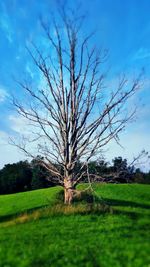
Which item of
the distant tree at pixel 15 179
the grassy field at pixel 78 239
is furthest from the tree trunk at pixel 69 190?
the distant tree at pixel 15 179

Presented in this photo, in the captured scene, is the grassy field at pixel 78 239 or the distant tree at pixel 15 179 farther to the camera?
the distant tree at pixel 15 179

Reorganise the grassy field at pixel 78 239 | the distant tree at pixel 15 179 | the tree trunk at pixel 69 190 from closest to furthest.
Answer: the grassy field at pixel 78 239 → the tree trunk at pixel 69 190 → the distant tree at pixel 15 179

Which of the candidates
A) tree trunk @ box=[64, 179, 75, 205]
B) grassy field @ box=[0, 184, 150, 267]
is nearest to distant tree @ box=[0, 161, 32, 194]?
tree trunk @ box=[64, 179, 75, 205]

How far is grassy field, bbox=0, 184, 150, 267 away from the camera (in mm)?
11406

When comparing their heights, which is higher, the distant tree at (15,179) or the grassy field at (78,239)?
the distant tree at (15,179)

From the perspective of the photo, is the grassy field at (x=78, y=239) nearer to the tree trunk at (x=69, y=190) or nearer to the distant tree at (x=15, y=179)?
the tree trunk at (x=69, y=190)

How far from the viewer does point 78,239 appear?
46.0 feet

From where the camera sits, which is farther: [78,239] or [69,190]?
[69,190]

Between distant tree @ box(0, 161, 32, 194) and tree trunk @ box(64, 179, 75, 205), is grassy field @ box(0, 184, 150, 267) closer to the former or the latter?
A: tree trunk @ box(64, 179, 75, 205)

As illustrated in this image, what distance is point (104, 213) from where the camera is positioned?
19875 millimetres

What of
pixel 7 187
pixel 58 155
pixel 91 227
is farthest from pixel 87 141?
pixel 7 187

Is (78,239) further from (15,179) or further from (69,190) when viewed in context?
(15,179)

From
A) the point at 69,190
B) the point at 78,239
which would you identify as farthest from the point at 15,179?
the point at 78,239

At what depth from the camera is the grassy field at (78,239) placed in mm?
11406
